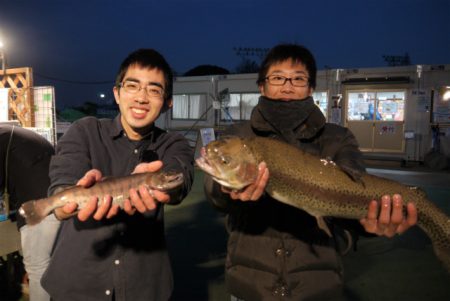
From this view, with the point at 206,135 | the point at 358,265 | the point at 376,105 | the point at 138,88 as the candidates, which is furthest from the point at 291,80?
the point at 376,105

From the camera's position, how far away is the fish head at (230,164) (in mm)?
2395

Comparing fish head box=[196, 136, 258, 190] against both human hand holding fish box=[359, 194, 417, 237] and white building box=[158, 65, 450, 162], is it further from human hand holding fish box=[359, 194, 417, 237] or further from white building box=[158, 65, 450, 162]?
white building box=[158, 65, 450, 162]

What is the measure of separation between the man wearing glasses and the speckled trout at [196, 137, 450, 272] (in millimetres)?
424

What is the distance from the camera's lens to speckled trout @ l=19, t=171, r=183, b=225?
246 centimetres

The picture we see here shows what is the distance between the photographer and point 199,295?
5.07 meters

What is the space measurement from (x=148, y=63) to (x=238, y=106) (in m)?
18.5

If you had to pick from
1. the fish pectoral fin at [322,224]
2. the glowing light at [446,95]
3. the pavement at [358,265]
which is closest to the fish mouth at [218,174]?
the fish pectoral fin at [322,224]

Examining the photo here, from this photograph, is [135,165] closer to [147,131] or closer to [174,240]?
[147,131]

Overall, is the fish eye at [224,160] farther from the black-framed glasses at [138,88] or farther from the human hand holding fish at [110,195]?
the black-framed glasses at [138,88]

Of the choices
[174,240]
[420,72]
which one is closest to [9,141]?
[174,240]

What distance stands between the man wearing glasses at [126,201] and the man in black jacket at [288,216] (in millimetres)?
462

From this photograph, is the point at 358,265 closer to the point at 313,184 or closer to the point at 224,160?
the point at 313,184

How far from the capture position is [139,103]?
108 inches

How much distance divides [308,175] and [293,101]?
0.55 metres
